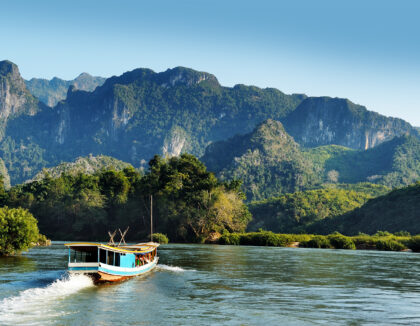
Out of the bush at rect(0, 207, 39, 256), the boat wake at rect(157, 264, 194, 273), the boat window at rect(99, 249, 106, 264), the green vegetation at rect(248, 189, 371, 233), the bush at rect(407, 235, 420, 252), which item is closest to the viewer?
the boat window at rect(99, 249, 106, 264)

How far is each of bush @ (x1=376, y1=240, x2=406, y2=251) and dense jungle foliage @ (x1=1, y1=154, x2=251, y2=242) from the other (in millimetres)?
32416

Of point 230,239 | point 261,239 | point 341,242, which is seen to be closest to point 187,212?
point 230,239

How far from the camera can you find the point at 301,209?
5866 inches

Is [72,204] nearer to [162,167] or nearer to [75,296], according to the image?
[162,167]

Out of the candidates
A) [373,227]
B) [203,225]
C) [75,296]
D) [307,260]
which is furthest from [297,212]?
[75,296]

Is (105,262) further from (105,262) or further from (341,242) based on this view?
(341,242)

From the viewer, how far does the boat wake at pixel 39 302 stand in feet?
83.5

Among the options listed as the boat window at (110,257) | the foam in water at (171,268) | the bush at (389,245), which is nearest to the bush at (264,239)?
the bush at (389,245)

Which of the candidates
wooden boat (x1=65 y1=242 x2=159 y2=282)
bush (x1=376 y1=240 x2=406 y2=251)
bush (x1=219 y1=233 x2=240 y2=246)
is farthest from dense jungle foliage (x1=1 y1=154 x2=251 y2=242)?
wooden boat (x1=65 y1=242 x2=159 y2=282)

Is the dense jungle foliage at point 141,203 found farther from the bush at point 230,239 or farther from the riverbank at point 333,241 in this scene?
the riverbank at point 333,241

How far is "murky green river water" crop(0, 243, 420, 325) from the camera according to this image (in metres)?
26.4

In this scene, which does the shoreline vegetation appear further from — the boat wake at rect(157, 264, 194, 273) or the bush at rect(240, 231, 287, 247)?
the boat wake at rect(157, 264, 194, 273)

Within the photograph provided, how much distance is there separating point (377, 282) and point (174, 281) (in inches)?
676

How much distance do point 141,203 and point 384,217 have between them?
193ft
